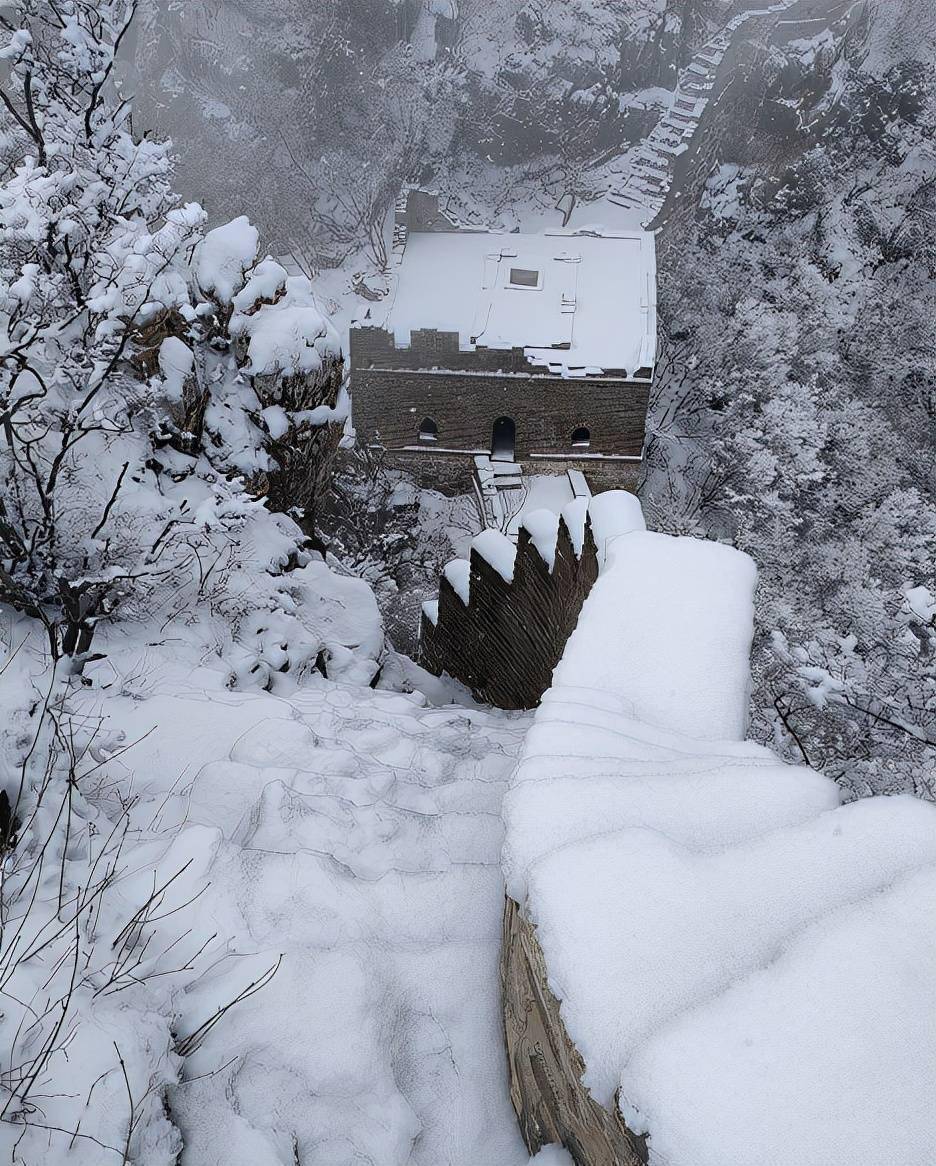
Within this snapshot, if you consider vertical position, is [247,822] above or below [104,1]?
below

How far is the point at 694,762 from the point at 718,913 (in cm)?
82

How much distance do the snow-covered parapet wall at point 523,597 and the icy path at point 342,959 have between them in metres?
1.55

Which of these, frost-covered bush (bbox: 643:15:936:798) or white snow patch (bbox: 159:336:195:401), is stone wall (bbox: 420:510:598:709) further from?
frost-covered bush (bbox: 643:15:936:798)

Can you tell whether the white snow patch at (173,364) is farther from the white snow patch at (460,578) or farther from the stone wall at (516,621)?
the white snow patch at (460,578)

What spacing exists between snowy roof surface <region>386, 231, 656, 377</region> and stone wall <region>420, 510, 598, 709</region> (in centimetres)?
816

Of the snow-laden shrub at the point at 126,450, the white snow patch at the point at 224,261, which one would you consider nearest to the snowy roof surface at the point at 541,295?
the snow-laden shrub at the point at 126,450

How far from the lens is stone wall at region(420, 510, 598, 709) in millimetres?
5270

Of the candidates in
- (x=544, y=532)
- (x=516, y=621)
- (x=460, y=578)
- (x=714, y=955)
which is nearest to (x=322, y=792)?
(x=714, y=955)

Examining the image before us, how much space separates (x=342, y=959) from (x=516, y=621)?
430 cm

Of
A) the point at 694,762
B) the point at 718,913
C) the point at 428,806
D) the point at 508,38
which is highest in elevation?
the point at 508,38

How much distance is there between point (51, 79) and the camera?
23.6ft

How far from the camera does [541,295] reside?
1669cm

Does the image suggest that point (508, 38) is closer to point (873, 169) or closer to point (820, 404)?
point (873, 169)

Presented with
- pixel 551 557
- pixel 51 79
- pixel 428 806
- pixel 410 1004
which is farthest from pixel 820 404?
pixel 410 1004
